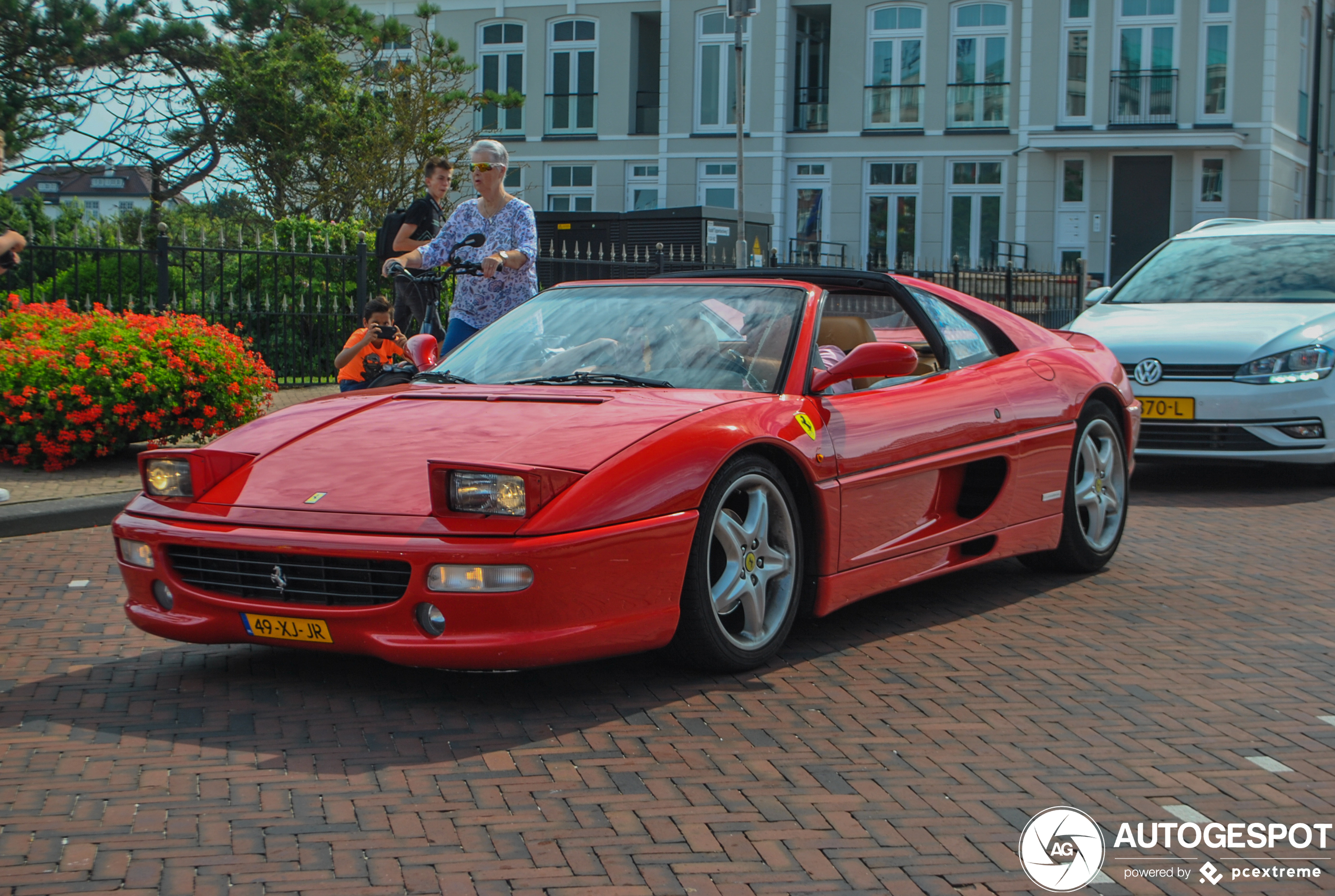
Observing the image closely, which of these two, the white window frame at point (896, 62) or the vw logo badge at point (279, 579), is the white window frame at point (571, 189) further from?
the vw logo badge at point (279, 579)

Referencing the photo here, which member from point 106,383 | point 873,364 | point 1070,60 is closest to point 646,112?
point 1070,60

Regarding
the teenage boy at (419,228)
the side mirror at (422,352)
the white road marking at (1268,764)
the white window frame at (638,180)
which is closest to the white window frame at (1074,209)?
the white window frame at (638,180)

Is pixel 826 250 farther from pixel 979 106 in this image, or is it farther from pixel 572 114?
pixel 572 114

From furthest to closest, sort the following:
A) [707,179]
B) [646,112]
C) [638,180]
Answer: [646,112] < [638,180] < [707,179]

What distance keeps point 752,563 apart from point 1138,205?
32164 millimetres

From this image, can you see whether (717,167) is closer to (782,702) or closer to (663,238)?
(663,238)

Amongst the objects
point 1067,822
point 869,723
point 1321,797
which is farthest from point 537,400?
point 1321,797

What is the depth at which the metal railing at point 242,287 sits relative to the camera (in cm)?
1155

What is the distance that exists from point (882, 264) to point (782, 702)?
3039 cm

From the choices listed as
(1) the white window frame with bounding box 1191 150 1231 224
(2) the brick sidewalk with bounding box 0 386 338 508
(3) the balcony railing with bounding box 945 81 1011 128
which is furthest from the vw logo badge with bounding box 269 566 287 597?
(3) the balcony railing with bounding box 945 81 1011 128

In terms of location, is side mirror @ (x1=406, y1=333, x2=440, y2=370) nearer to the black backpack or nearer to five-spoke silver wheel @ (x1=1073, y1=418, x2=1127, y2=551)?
five-spoke silver wheel @ (x1=1073, y1=418, x2=1127, y2=551)

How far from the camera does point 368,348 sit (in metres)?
9.10

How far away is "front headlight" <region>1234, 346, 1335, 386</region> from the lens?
9031 mm

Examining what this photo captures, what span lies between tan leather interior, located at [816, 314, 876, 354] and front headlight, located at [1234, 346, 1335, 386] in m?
4.18
